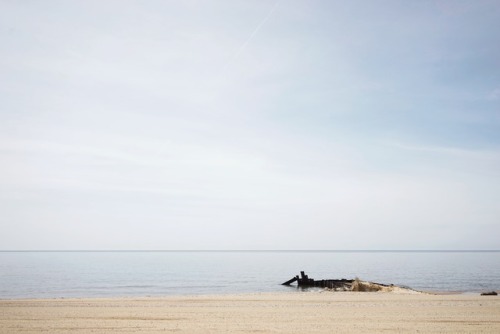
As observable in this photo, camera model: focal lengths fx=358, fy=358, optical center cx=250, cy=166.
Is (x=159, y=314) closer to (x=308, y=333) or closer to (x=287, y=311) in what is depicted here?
(x=287, y=311)

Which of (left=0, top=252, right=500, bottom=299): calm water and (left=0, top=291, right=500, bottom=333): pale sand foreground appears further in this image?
(left=0, top=252, right=500, bottom=299): calm water

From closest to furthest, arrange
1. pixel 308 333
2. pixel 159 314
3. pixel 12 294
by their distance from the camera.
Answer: pixel 308 333 → pixel 159 314 → pixel 12 294

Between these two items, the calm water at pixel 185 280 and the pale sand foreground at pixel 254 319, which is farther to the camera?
the calm water at pixel 185 280

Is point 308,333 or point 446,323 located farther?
point 446,323

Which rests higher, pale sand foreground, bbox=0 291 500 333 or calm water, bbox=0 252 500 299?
pale sand foreground, bbox=0 291 500 333

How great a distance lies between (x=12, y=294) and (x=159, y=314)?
29.9 meters

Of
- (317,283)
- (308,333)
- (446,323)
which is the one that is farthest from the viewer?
(317,283)

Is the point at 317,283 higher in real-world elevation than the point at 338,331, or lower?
lower

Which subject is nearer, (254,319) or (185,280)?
(254,319)

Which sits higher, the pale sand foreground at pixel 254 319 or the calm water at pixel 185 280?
the pale sand foreground at pixel 254 319

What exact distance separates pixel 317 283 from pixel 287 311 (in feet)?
107

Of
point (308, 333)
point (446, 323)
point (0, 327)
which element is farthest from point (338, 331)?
point (0, 327)

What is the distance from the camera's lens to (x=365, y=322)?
17.2 metres

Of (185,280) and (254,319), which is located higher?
(254,319)
